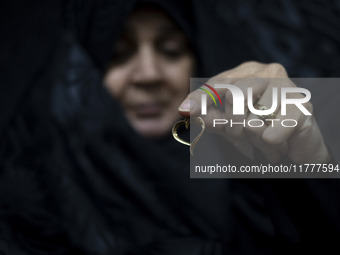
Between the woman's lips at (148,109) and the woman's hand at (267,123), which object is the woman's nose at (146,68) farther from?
the woman's hand at (267,123)

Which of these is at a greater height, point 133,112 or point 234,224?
point 133,112

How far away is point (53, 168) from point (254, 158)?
24.2 inches

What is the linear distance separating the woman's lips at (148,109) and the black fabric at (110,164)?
0.16ft

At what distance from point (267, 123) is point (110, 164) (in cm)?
68

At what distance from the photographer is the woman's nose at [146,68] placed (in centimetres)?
91

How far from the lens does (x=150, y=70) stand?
91cm

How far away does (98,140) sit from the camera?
0.97m

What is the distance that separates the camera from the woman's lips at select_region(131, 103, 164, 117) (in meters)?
0.98

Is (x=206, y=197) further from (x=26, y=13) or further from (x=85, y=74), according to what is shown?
(x=26, y=13)

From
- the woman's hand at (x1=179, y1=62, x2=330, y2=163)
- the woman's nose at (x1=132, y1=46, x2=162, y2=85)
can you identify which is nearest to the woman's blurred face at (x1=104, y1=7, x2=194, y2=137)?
the woman's nose at (x1=132, y1=46, x2=162, y2=85)

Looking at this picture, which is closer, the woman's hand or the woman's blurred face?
the woman's hand

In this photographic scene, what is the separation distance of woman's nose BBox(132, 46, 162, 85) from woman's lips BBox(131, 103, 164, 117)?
0.07m

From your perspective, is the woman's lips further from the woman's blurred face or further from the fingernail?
the fingernail

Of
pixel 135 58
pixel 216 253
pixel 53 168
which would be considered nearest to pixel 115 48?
pixel 135 58
